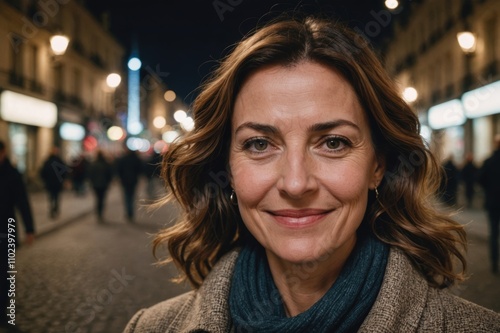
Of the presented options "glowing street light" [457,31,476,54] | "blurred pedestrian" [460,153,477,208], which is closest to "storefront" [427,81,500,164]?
"blurred pedestrian" [460,153,477,208]

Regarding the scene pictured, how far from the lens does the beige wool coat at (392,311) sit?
1.73 metres

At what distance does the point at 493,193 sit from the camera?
319 inches

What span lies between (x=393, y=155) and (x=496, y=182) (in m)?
6.85

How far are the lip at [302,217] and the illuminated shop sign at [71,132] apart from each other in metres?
30.9

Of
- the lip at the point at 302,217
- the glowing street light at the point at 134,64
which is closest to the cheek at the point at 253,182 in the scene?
the lip at the point at 302,217

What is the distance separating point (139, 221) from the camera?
14.3 meters

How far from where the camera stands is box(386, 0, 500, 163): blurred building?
68.0 feet

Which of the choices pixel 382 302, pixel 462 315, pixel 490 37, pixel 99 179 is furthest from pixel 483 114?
pixel 382 302

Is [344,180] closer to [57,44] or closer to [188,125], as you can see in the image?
[188,125]

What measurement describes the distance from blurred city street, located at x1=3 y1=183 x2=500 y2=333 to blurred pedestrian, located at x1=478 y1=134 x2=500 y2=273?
0.39 m

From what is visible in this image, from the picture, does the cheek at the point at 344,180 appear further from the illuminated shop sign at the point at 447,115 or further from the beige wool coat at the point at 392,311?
the illuminated shop sign at the point at 447,115

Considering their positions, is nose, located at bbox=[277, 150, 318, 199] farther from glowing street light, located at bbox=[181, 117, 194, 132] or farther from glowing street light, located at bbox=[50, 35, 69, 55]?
glowing street light, located at bbox=[50, 35, 69, 55]

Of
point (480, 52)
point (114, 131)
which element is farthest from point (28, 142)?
point (480, 52)

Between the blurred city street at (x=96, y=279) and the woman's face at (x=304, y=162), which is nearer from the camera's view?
the woman's face at (x=304, y=162)
